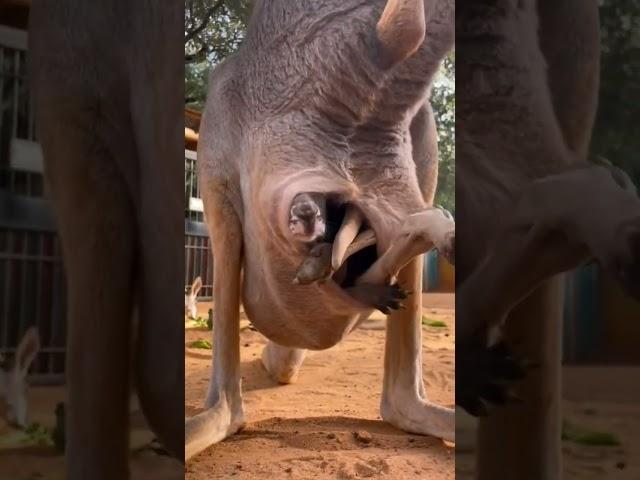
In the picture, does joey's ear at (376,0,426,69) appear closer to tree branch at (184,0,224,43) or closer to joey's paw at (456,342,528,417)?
tree branch at (184,0,224,43)

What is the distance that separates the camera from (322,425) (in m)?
1.82

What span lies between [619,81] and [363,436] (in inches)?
49.6

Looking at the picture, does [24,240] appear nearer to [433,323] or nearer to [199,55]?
[199,55]

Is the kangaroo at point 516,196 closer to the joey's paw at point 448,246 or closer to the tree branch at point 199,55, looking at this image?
the joey's paw at point 448,246

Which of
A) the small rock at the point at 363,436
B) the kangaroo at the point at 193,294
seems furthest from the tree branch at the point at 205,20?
the small rock at the point at 363,436

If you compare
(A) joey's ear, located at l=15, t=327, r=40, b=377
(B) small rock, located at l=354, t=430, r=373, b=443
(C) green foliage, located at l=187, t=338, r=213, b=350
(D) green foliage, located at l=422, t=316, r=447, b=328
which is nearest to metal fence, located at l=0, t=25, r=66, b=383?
(A) joey's ear, located at l=15, t=327, r=40, b=377

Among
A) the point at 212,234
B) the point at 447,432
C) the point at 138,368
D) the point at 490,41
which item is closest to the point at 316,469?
the point at 447,432

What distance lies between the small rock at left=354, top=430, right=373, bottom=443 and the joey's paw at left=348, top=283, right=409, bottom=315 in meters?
0.47

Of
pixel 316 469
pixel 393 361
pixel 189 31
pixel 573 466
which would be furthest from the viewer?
pixel 393 361

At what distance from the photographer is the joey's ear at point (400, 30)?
1298 mm

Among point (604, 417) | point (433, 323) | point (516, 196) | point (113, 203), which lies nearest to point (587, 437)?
point (604, 417)

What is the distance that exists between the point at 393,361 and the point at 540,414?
1235 mm

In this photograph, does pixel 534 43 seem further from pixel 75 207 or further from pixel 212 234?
pixel 212 234

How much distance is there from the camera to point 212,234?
1.66 metres
